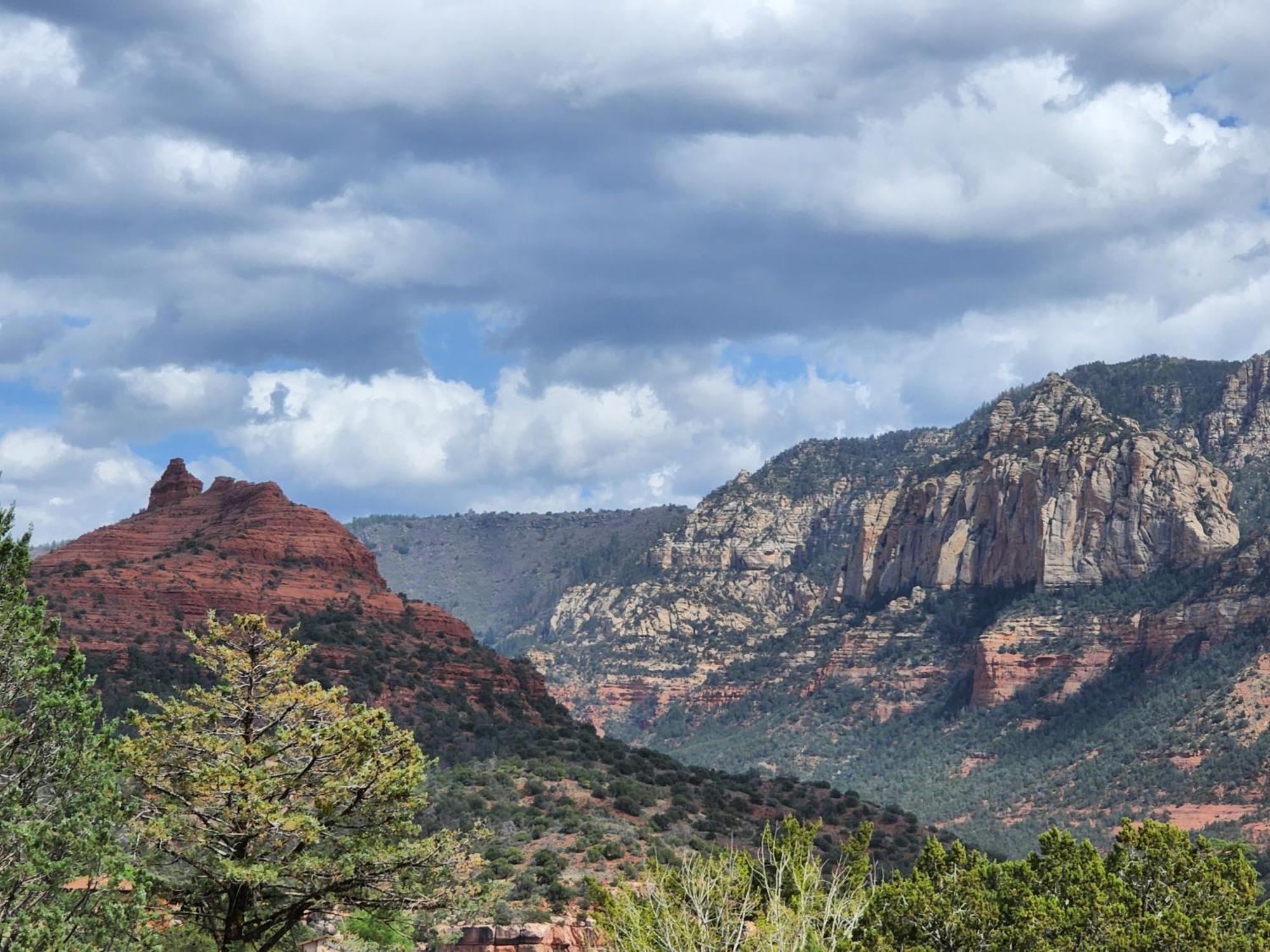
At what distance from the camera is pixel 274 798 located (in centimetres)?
2808

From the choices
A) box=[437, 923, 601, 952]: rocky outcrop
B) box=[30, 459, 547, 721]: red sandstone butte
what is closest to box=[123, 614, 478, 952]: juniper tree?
box=[437, 923, 601, 952]: rocky outcrop

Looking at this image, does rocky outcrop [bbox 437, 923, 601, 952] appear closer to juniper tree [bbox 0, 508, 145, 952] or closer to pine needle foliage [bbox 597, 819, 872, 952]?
pine needle foliage [bbox 597, 819, 872, 952]

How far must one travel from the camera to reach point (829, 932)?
141 ft

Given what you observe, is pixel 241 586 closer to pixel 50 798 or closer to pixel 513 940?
pixel 513 940

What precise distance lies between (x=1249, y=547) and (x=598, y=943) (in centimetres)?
14006

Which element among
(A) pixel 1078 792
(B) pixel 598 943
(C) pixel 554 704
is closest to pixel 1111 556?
(A) pixel 1078 792

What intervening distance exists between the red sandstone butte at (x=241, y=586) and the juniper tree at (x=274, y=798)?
60.7 meters

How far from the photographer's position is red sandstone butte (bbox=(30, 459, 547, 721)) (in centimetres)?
9662

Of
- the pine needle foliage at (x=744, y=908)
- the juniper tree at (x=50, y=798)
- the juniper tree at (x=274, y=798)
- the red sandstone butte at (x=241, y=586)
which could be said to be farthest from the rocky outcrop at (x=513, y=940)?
the red sandstone butte at (x=241, y=586)

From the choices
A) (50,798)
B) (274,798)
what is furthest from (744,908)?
(50,798)

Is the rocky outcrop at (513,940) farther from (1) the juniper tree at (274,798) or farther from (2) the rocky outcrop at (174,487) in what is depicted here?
(2) the rocky outcrop at (174,487)

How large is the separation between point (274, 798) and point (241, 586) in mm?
80652

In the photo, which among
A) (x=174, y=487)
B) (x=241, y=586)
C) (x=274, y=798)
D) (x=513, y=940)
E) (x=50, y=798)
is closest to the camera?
(x=50, y=798)

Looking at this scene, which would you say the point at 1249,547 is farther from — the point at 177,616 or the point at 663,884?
the point at 663,884
